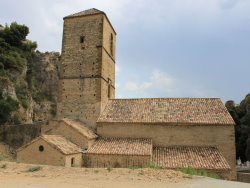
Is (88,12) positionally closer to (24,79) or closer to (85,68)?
(85,68)

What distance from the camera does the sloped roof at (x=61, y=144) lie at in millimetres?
12219

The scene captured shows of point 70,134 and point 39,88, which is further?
point 39,88

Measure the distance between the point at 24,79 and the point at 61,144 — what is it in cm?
2841

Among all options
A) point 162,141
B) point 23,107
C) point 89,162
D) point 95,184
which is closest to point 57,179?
point 95,184

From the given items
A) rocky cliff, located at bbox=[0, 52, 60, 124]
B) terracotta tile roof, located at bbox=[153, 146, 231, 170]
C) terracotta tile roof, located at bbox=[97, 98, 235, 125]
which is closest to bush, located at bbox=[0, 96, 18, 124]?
rocky cliff, located at bbox=[0, 52, 60, 124]

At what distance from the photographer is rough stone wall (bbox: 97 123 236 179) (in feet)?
46.0

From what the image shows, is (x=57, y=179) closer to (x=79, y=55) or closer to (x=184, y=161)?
(x=184, y=161)

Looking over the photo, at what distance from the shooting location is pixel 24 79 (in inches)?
1464

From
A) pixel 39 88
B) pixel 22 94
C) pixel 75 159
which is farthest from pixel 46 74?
pixel 75 159

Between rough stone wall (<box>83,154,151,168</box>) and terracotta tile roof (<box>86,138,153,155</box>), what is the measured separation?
0.77 ft

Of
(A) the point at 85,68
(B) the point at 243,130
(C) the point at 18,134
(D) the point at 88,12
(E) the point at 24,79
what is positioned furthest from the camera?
(E) the point at 24,79

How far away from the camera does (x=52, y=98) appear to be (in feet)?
145

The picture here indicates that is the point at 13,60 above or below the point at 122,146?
above

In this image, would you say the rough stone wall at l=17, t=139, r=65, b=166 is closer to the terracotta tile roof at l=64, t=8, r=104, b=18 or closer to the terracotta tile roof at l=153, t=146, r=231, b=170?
the terracotta tile roof at l=153, t=146, r=231, b=170
